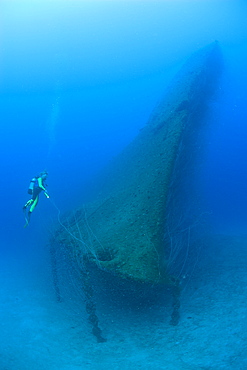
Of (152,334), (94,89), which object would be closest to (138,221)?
(152,334)

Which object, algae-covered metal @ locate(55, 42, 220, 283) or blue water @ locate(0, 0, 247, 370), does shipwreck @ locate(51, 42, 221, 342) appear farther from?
blue water @ locate(0, 0, 247, 370)

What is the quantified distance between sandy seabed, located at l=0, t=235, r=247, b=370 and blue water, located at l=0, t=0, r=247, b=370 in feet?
35.5

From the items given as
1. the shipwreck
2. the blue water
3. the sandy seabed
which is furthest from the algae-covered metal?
the blue water

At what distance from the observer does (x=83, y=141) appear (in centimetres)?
4931

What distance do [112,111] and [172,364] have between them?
53927 mm

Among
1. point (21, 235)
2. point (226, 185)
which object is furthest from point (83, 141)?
point (226, 185)

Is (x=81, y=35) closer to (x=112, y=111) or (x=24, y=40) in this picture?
(x=24, y=40)

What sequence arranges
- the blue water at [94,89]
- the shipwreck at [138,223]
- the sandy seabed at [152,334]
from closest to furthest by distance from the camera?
the sandy seabed at [152,334]
the shipwreck at [138,223]
the blue water at [94,89]

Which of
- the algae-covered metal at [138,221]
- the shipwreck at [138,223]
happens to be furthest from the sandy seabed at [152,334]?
the algae-covered metal at [138,221]

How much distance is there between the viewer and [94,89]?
225 feet

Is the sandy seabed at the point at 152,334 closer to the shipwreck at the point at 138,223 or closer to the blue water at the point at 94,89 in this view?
the shipwreck at the point at 138,223

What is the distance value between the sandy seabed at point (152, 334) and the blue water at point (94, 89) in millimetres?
10819

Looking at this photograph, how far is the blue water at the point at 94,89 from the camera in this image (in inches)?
947

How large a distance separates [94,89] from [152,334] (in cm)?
7078
